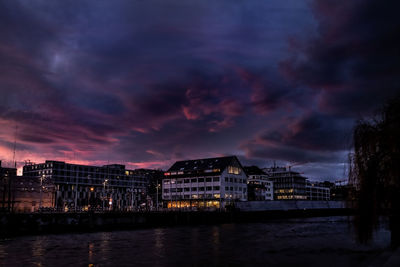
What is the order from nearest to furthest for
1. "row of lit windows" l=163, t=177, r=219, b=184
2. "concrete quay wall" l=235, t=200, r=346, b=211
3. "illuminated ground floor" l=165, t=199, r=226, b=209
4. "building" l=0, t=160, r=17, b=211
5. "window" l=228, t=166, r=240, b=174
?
"building" l=0, t=160, r=17, b=211 → "concrete quay wall" l=235, t=200, r=346, b=211 → "illuminated ground floor" l=165, t=199, r=226, b=209 → "row of lit windows" l=163, t=177, r=219, b=184 → "window" l=228, t=166, r=240, b=174

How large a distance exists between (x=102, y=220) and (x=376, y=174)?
7562 cm

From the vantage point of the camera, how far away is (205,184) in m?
170

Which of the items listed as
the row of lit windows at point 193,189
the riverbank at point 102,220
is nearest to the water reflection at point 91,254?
the riverbank at point 102,220

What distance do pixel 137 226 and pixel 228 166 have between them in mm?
80289

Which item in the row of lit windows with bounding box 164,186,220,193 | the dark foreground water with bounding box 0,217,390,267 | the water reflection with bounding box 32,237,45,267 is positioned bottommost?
the dark foreground water with bounding box 0,217,390,267

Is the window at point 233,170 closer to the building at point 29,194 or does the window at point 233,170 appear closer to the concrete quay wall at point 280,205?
the concrete quay wall at point 280,205

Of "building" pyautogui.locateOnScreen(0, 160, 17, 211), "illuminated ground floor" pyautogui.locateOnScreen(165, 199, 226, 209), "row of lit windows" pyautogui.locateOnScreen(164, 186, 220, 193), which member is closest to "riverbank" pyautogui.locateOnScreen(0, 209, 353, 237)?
"building" pyautogui.locateOnScreen(0, 160, 17, 211)

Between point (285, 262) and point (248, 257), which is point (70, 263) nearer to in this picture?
point (248, 257)

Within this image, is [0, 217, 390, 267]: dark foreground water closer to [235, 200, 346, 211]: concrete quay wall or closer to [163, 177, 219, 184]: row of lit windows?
[235, 200, 346, 211]: concrete quay wall

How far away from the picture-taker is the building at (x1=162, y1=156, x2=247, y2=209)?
166 m

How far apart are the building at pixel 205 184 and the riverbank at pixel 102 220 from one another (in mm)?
31303

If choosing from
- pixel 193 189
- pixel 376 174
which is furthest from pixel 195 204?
pixel 376 174

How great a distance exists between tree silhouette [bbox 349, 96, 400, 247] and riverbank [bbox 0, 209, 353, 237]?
968 inches

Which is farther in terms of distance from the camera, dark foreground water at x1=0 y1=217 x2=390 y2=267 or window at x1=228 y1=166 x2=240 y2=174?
window at x1=228 y1=166 x2=240 y2=174
